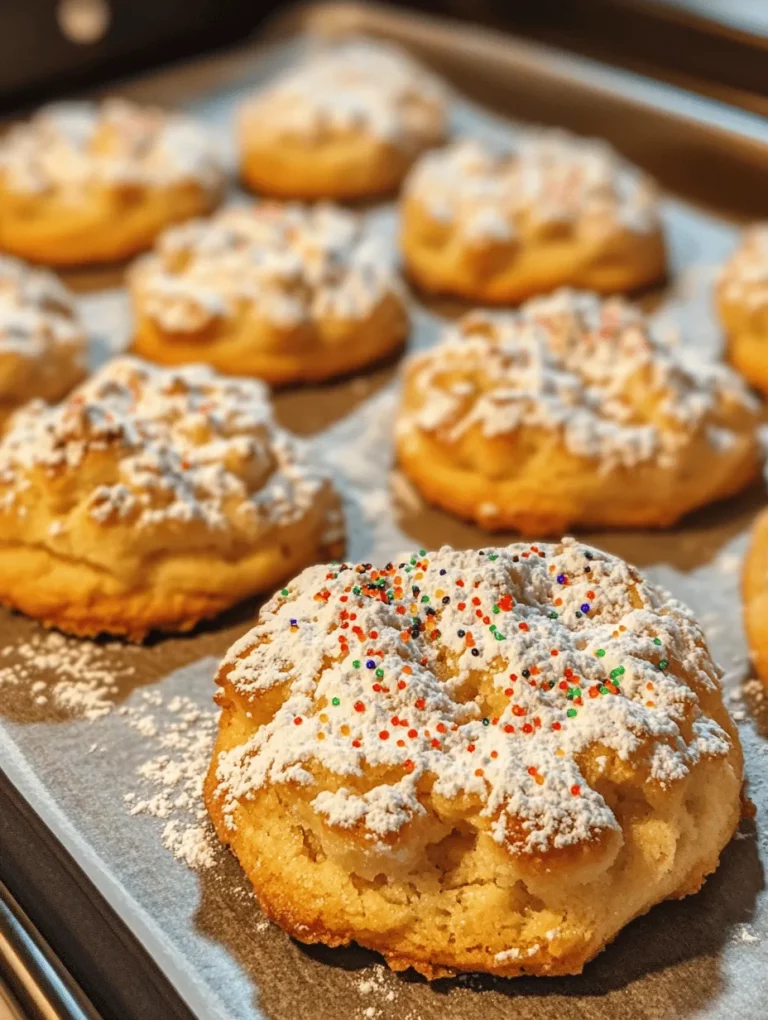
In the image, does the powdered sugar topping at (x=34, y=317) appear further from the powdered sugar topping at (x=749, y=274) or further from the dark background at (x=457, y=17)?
the powdered sugar topping at (x=749, y=274)

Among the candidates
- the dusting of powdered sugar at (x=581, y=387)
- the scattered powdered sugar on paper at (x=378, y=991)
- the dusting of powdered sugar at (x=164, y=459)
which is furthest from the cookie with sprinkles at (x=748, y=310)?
the scattered powdered sugar on paper at (x=378, y=991)

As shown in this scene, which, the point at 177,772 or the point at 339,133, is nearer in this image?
the point at 177,772

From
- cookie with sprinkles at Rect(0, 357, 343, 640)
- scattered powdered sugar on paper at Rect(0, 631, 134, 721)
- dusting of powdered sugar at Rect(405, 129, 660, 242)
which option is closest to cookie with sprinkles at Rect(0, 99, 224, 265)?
dusting of powdered sugar at Rect(405, 129, 660, 242)

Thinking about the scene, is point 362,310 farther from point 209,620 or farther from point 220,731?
point 220,731

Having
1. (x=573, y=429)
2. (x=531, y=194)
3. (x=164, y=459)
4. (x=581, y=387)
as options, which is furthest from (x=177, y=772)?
(x=531, y=194)

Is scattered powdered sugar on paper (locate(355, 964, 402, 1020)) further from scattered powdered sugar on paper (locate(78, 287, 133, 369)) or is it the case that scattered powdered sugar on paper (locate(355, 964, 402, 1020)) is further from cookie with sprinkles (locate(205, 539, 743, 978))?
scattered powdered sugar on paper (locate(78, 287, 133, 369))

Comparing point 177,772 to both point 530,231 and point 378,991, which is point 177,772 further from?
point 530,231
